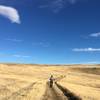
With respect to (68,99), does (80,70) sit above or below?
above

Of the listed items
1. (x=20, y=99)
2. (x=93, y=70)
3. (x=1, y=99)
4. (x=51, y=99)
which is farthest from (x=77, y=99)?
(x=93, y=70)

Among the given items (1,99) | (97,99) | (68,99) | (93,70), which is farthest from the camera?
(93,70)

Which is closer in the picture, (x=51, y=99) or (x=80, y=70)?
(x=51, y=99)

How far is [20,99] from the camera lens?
24.9 meters

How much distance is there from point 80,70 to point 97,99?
83.0 metres

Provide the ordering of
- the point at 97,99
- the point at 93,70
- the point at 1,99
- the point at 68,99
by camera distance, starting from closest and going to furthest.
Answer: the point at 1,99, the point at 68,99, the point at 97,99, the point at 93,70

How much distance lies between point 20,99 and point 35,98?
5.97 feet

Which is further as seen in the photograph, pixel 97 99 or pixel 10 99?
pixel 97 99

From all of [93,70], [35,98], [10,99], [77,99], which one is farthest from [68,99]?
[93,70]

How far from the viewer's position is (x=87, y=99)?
1071 inches

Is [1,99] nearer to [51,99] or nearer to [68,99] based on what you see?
[51,99]

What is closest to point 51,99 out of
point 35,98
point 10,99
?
point 35,98

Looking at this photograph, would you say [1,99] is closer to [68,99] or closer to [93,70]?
[68,99]

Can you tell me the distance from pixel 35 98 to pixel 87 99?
4789mm
